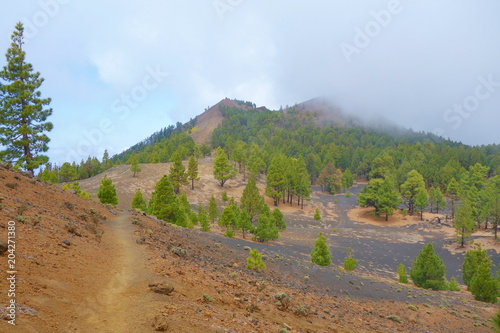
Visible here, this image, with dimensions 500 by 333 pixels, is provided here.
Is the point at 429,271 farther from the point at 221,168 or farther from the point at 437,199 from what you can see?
the point at 221,168

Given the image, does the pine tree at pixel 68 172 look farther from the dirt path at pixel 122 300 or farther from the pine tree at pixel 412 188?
the pine tree at pixel 412 188

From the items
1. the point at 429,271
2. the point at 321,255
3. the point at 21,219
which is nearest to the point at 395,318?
the point at 321,255

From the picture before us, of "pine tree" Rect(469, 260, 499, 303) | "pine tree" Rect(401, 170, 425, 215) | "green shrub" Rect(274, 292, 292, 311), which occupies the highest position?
"pine tree" Rect(401, 170, 425, 215)

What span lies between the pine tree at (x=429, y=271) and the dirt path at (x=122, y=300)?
91.6ft

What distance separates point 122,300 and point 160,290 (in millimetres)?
1070

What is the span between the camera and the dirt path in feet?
20.4

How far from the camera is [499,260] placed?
3994 centimetres

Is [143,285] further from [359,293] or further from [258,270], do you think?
[359,293]

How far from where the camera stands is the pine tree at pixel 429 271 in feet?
87.7

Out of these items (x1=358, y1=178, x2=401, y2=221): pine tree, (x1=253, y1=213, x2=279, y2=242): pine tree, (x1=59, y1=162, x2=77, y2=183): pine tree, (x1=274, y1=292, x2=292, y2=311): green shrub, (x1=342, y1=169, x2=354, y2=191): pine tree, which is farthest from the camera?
(x1=342, y1=169, x2=354, y2=191): pine tree

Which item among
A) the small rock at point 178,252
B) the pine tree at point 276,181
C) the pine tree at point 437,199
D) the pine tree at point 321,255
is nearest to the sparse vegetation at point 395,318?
the small rock at point 178,252

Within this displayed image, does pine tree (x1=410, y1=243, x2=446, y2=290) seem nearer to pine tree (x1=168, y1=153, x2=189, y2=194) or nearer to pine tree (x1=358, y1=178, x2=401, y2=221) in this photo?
pine tree (x1=358, y1=178, x2=401, y2=221)

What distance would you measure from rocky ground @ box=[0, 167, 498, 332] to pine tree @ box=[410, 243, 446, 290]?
17.0 ft

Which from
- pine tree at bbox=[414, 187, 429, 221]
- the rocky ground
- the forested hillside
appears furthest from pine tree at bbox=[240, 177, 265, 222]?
pine tree at bbox=[414, 187, 429, 221]
